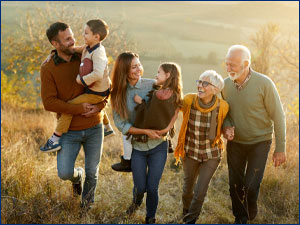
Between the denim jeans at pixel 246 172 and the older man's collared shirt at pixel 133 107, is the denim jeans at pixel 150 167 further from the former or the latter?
the denim jeans at pixel 246 172

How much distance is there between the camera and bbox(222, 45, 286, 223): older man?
11.3 ft

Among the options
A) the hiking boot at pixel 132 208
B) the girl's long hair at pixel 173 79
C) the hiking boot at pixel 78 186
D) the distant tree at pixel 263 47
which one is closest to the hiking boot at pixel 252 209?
the hiking boot at pixel 132 208

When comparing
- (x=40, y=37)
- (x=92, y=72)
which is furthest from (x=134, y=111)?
(x=40, y=37)

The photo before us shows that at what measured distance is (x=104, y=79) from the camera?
139 inches

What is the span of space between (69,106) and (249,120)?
1.90 metres

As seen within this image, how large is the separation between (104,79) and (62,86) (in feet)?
1.46

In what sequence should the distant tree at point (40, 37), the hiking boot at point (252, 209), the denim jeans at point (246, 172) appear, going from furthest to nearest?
the distant tree at point (40, 37), the hiking boot at point (252, 209), the denim jeans at point (246, 172)

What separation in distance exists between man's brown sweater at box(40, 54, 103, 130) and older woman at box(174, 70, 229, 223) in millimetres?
1032

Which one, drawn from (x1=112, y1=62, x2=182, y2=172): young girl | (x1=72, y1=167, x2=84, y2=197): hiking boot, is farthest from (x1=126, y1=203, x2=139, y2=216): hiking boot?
(x1=112, y1=62, x2=182, y2=172): young girl

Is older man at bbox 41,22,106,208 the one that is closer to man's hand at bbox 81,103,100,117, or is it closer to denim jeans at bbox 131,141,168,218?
man's hand at bbox 81,103,100,117

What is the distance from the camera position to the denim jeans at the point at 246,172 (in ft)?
12.1

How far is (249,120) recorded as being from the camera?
358 centimetres

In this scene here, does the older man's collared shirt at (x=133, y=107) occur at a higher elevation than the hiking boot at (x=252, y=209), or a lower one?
higher

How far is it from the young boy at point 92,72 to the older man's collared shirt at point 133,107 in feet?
0.95
